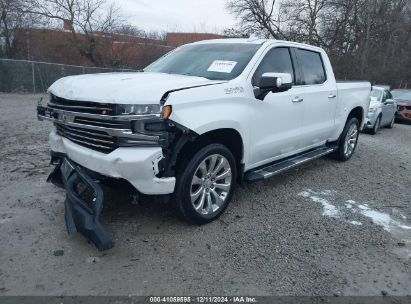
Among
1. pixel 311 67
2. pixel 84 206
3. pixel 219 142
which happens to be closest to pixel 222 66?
pixel 219 142

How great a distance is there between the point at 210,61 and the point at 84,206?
7.53 feet

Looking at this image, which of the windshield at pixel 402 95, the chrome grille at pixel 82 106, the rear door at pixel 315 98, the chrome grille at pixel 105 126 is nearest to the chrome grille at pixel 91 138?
the chrome grille at pixel 105 126

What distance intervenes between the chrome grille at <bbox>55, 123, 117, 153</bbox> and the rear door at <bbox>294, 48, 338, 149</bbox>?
9.49ft

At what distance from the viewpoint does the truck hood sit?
3.10m

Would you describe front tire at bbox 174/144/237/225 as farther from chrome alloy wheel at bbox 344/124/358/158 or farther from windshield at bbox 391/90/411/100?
windshield at bbox 391/90/411/100

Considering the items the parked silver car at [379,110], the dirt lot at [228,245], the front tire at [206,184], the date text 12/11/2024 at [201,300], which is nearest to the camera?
the date text 12/11/2024 at [201,300]

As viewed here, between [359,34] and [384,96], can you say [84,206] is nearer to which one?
[384,96]

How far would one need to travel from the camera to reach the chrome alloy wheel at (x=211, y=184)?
146 inches

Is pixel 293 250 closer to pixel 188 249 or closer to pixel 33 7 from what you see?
pixel 188 249

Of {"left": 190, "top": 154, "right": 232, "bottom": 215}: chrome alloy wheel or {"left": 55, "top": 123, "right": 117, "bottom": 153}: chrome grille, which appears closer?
{"left": 55, "top": 123, "right": 117, "bottom": 153}: chrome grille

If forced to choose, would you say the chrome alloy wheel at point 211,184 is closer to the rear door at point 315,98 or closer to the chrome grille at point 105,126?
the chrome grille at point 105,126

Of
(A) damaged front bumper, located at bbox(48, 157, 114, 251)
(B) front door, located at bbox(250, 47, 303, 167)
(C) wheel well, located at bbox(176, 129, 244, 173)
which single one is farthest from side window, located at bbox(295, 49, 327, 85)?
(A) damaged front bumper, located at bbox(48, 157, 114, 251)

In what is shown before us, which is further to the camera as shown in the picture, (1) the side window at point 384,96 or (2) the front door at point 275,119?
(1) the side window at point 384,96

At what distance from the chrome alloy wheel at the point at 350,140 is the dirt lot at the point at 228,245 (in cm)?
152
